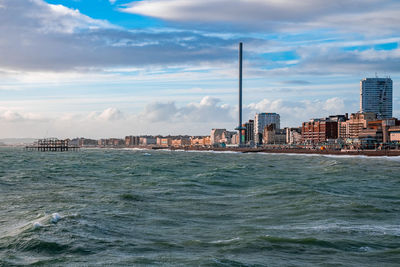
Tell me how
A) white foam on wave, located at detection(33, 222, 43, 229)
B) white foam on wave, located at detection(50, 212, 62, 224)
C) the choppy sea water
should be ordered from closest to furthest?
1. the choppy sea water
2. white foam on wave, located at detection(33, 222, 43, 229)
3. white foam on wave, located at detection(50, 212, 62, 224)

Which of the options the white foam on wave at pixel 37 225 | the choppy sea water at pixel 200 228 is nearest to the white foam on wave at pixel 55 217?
the choppy sea water at pixel 200 228

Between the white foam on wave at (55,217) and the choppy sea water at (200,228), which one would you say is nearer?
the choppy sea water at (200,228)

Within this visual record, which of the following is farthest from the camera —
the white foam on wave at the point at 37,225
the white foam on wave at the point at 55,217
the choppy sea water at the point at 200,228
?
the white foam on wave at the point at 55,217

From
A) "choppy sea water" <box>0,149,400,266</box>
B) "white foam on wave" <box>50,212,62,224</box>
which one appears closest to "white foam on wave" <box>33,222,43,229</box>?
"choppy sea water" <box>0,149,400,266</box>

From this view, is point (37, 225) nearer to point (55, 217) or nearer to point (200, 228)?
point (55, 217)

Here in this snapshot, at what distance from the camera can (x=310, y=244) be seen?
1969 centimetres

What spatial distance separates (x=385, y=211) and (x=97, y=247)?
17654mm

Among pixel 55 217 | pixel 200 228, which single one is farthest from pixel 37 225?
pixel 200 228

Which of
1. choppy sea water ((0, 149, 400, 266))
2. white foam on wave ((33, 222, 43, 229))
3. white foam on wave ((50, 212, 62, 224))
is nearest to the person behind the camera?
choppy sea water ((0, 149, 400, 266))

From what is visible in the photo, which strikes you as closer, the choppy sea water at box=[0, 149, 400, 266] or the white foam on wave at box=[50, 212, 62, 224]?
the choppy sea water at box=[0, 149, 400, 266]

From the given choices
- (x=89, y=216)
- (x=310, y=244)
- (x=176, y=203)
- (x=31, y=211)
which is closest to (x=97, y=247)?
(x=89, y=216)

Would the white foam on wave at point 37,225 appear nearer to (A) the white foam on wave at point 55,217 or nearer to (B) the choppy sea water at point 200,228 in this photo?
(B) the choppy sea water at point 200,228

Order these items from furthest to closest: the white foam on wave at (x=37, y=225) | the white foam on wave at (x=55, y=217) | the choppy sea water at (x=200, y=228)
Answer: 1. the white foam on wave at (x=55, y=217)
2. the white foam on wave at (x=37, y=225)
3. the choppy sea water at (x=200, y=228)

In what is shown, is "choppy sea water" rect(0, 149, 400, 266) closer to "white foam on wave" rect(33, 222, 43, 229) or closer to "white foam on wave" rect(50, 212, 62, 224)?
"white foam on wave" rect(33, 222, 43, 229)
